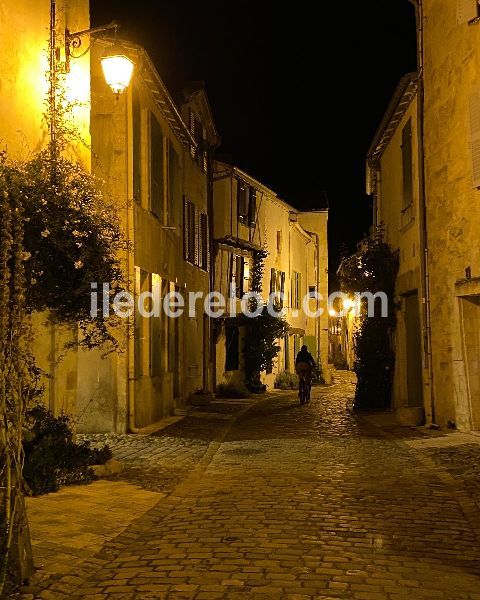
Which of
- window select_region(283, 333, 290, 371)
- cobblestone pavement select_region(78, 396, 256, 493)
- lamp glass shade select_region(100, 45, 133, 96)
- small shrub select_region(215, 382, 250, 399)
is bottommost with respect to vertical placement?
cobblestone pavement select_region(78, 396, 256, 493)

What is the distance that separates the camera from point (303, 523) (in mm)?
7141

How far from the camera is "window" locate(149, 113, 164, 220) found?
1658cm

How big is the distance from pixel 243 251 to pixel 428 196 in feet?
47.4

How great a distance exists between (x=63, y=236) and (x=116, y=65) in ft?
10.6

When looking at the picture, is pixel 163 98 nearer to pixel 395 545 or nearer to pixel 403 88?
pixel 403 88

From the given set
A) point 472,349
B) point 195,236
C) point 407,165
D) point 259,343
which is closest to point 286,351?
point 259,343

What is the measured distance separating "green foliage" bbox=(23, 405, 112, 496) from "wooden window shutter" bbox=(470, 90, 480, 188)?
7.75m

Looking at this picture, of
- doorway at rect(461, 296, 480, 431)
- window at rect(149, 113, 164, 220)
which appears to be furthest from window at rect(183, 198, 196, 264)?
doorway at rect(461, 296, 480, 431)

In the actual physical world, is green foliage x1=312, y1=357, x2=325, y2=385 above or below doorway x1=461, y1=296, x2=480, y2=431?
below

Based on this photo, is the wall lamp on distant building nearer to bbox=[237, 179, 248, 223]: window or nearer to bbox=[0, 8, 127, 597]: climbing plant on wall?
bbox=[0, 8, 127, 597]: climbing plant on wall

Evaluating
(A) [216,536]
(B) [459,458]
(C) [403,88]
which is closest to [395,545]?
(A) [216,536]

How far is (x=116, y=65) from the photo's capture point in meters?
10.5

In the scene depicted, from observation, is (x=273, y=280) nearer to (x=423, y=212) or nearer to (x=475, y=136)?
(x=423, y=212)

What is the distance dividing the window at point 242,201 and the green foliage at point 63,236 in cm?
1856
